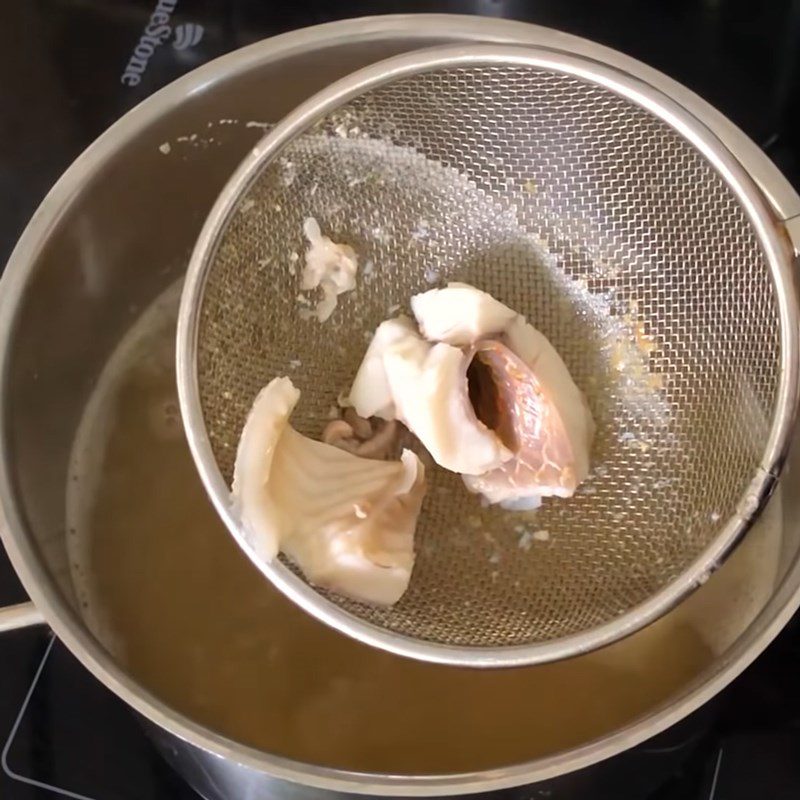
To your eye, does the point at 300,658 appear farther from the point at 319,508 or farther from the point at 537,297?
the point at 537,297

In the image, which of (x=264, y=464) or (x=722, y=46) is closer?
(x=264, y=464)

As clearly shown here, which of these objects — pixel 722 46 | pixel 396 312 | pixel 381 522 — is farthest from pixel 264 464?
pixel 722 46

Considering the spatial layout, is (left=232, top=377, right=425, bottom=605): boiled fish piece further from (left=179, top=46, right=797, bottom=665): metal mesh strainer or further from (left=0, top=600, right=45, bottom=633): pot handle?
(left=0, top=600, right=45, bottom=633): pot handle

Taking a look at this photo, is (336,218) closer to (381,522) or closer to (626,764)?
(381,522)

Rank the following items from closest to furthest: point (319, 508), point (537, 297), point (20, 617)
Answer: point (20, 617), point (319, 508), point (537, 297)

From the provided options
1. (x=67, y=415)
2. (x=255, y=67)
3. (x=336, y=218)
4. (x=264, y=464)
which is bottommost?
(x=67, y=415)

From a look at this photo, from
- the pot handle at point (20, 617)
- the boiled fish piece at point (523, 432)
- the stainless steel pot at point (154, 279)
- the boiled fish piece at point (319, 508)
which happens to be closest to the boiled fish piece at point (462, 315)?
the boiled fish piece at point (523, 432)

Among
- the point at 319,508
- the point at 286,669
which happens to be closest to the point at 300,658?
the point at 286,669
